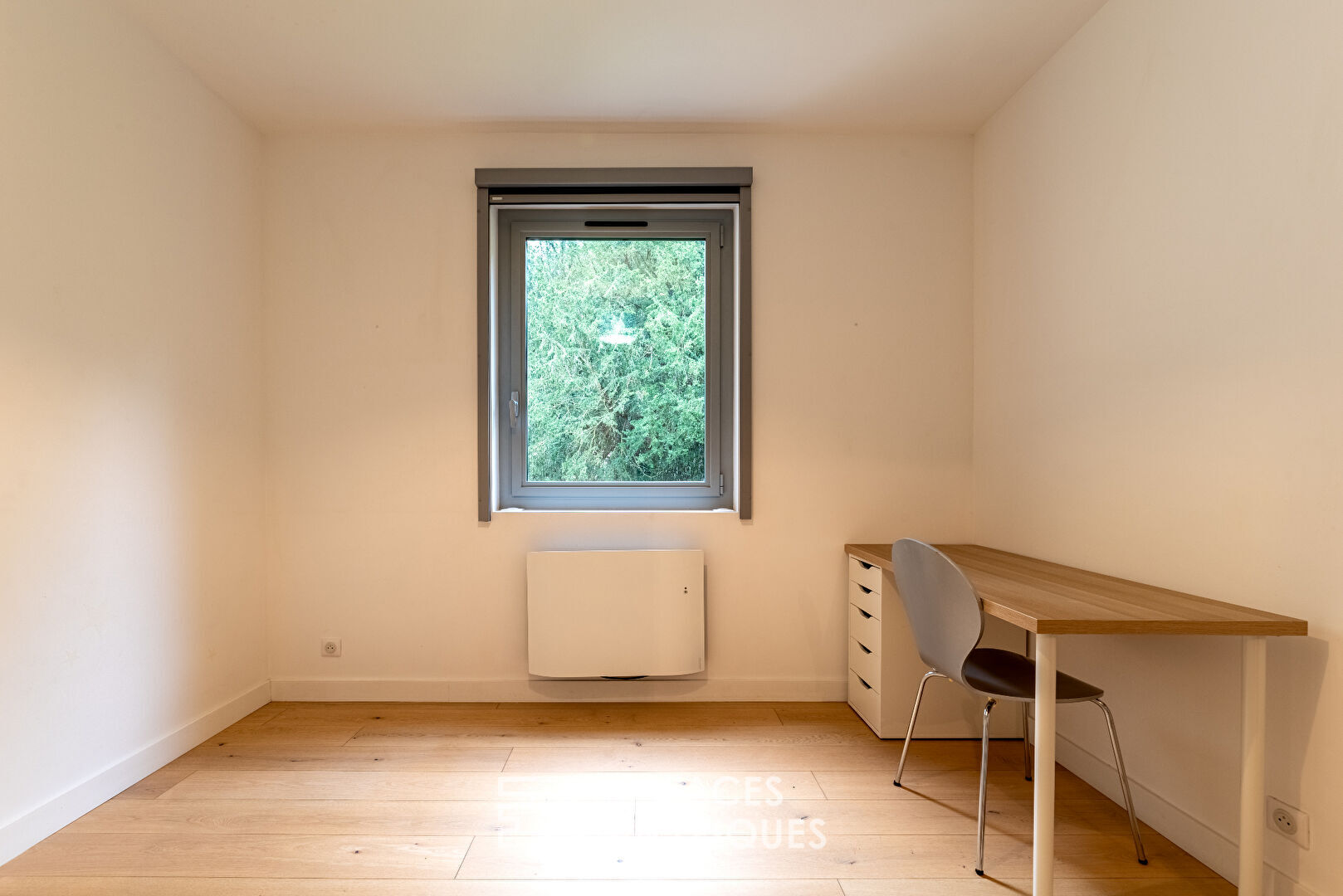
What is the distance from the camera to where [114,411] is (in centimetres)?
237

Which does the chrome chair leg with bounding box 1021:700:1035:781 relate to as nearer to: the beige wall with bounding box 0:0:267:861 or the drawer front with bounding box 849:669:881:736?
the drawer front with bounding box 849:669:881:736

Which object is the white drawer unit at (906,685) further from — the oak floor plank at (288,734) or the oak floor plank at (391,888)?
the oak floor plank at (288,734)

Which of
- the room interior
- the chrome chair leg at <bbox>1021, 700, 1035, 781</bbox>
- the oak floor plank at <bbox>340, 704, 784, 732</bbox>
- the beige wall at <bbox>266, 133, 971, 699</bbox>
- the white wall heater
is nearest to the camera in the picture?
the room interior

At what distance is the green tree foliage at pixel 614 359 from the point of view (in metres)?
3.38

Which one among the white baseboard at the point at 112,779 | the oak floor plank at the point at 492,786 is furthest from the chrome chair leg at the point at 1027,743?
the white baseboard at the point at 112,779

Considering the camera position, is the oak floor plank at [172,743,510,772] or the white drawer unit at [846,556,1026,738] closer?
the oak floor plank at [172,743,510,772]

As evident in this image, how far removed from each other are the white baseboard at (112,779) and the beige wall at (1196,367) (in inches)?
120

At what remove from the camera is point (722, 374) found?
11.2 ft

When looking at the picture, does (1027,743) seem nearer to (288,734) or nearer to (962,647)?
(962,647)

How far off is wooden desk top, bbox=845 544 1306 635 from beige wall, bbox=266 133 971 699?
1.00 metres

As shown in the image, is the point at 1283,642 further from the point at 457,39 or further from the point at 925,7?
the point at 457,39

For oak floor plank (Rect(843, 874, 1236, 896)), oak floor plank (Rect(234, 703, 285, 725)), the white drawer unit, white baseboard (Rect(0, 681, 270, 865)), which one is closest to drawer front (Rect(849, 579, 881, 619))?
the white drawer unit

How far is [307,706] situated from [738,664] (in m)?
1.82

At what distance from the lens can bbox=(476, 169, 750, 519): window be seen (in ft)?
11.1
